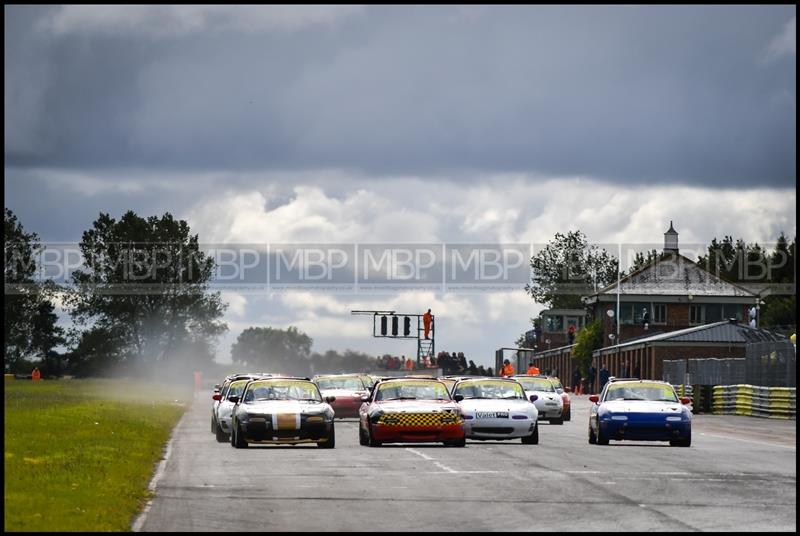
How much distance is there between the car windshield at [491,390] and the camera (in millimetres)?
32469

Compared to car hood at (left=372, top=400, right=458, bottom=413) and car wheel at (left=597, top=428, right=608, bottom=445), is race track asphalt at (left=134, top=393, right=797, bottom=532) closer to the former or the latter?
car wheel at (left=597, top=428, right=608, bottom=445)

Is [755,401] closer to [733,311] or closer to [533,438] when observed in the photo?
[533,438]

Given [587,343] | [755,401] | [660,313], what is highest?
[660,313]

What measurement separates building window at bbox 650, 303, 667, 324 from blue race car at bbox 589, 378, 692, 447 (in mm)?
81978

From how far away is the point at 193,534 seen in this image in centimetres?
1402

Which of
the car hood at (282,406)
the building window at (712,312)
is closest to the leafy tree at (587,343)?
the building window at (712,312)

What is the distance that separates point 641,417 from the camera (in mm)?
30578

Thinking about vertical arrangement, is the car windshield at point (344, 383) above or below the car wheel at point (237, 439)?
above

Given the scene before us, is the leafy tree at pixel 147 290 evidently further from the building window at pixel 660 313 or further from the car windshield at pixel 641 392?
the car windshield at pixel 641 392

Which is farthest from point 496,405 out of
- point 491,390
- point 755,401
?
point 755,401

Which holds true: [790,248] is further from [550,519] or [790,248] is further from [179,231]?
[550,519]

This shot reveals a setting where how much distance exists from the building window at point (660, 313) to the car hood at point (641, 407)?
8243 cm

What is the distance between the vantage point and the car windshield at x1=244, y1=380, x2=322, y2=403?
30.6 metres

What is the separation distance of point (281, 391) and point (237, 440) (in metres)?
Result: 1.36
